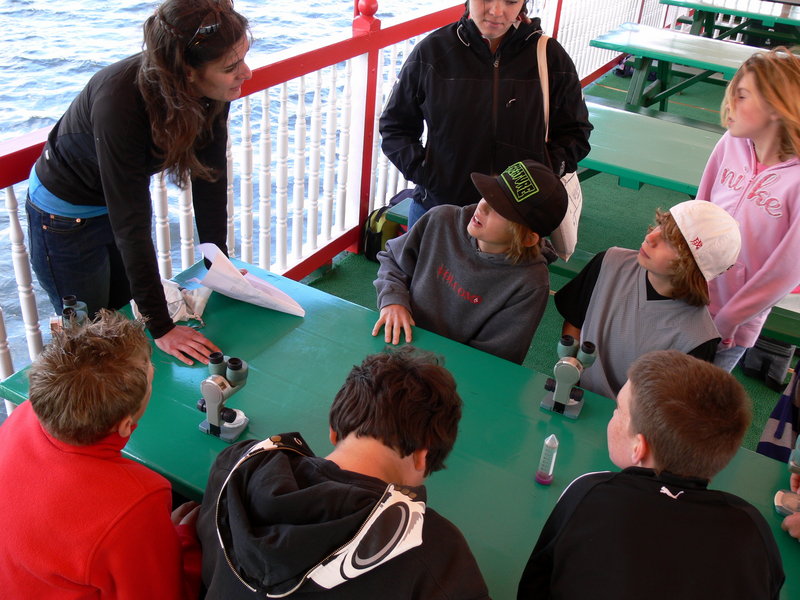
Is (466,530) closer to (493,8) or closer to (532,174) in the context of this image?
(532,174)

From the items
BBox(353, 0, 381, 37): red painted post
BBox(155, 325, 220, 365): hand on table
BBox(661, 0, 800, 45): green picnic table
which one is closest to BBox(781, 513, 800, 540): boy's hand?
BBox(155, 325, 220, 365): hand on table

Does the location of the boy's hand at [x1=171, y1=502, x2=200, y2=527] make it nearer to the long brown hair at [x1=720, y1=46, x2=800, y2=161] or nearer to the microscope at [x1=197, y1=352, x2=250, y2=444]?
the microscope at [x1=197, y1=352, x2=250, y2=444]

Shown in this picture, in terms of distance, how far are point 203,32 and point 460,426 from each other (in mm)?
1146

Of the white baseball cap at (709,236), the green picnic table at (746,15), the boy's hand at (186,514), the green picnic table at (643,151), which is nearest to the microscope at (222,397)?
the boy's hand at (186,514)

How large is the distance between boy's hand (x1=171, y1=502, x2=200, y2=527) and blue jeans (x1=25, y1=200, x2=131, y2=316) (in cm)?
86

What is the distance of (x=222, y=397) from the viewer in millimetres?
1659

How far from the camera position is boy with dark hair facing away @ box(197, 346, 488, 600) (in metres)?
1.05

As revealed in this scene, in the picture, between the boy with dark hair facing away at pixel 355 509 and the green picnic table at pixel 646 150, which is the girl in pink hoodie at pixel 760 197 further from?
the boy with dark hair facing away at pixel 355 509

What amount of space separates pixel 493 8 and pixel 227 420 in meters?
1.62

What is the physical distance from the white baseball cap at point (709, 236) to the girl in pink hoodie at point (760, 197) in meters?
0.44

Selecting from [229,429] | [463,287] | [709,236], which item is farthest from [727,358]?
[229,429]

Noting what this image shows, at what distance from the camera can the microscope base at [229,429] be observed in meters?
1.69

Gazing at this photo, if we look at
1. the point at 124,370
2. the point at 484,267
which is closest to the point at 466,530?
the point at 124,370

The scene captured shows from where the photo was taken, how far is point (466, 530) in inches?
60.0
